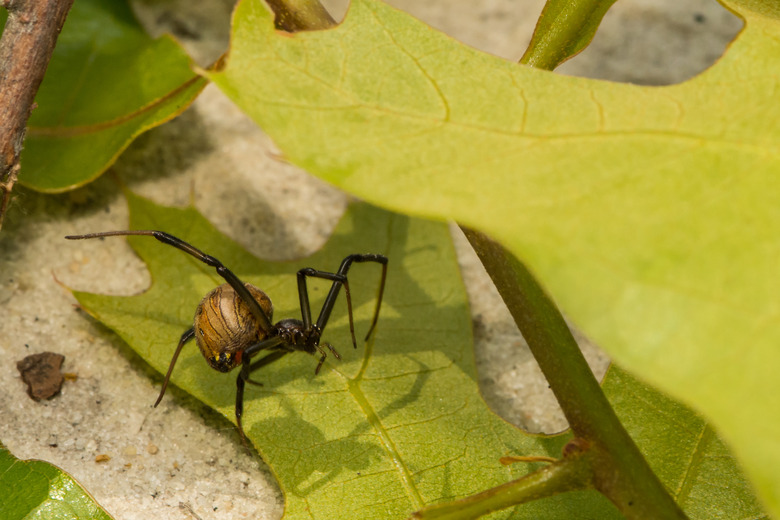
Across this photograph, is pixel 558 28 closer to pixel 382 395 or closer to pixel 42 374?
pixel 382 395

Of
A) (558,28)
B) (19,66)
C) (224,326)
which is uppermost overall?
(558,28)

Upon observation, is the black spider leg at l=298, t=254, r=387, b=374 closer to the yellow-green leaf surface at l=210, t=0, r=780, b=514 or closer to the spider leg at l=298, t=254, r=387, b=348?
the spider leg at l=298, t=254, r=387, b=348

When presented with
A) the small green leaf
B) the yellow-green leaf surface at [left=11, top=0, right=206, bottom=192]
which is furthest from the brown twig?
the small green leaf

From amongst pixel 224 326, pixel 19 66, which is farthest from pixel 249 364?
pixel 19 66

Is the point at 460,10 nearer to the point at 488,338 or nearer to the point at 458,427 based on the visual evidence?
the point at 488,338

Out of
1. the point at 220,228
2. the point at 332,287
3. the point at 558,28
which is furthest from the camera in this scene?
the point at 220,228

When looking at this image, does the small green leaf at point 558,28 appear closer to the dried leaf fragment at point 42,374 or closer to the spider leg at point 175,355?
the spider leg at point 175,355

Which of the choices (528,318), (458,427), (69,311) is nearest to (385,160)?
(528,318)
